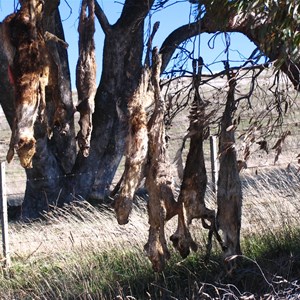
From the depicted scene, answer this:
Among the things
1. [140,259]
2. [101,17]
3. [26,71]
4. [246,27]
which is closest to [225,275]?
[140,259]

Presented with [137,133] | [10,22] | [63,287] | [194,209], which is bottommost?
[63,287]

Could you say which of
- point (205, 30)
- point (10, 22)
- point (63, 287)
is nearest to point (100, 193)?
point (63, 287)

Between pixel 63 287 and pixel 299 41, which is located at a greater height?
pixel 299 41

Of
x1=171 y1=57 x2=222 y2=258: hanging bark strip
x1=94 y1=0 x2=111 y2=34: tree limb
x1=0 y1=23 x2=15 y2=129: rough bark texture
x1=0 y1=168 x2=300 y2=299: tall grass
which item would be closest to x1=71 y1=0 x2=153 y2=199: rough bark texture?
x1=0 y1=23 x2=15 y2=129: rough bark texture

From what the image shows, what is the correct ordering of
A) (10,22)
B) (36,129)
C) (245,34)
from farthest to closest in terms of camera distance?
(36,129) → (245,34) → (10,22)

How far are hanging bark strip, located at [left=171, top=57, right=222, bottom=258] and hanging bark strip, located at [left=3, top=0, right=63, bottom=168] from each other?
1.59 meters

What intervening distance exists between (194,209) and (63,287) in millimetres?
3183

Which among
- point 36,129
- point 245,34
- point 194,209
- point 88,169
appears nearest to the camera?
point 194,209

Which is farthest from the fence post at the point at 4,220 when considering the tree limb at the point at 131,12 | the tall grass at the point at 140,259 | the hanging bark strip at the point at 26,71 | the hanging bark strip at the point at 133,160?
the hanging bark strip at the point at 26,71

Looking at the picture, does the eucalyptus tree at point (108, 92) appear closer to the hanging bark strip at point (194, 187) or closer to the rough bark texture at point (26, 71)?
the hanging bark strip at point (194, 187)

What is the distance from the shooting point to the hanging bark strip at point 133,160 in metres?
5.23

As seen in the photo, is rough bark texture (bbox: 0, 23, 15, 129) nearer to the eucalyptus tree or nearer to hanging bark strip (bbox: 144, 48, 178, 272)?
the eucalyptus tree

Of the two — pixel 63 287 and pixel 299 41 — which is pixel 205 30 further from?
pixel 63 287

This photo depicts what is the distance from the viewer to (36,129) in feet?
42.2
